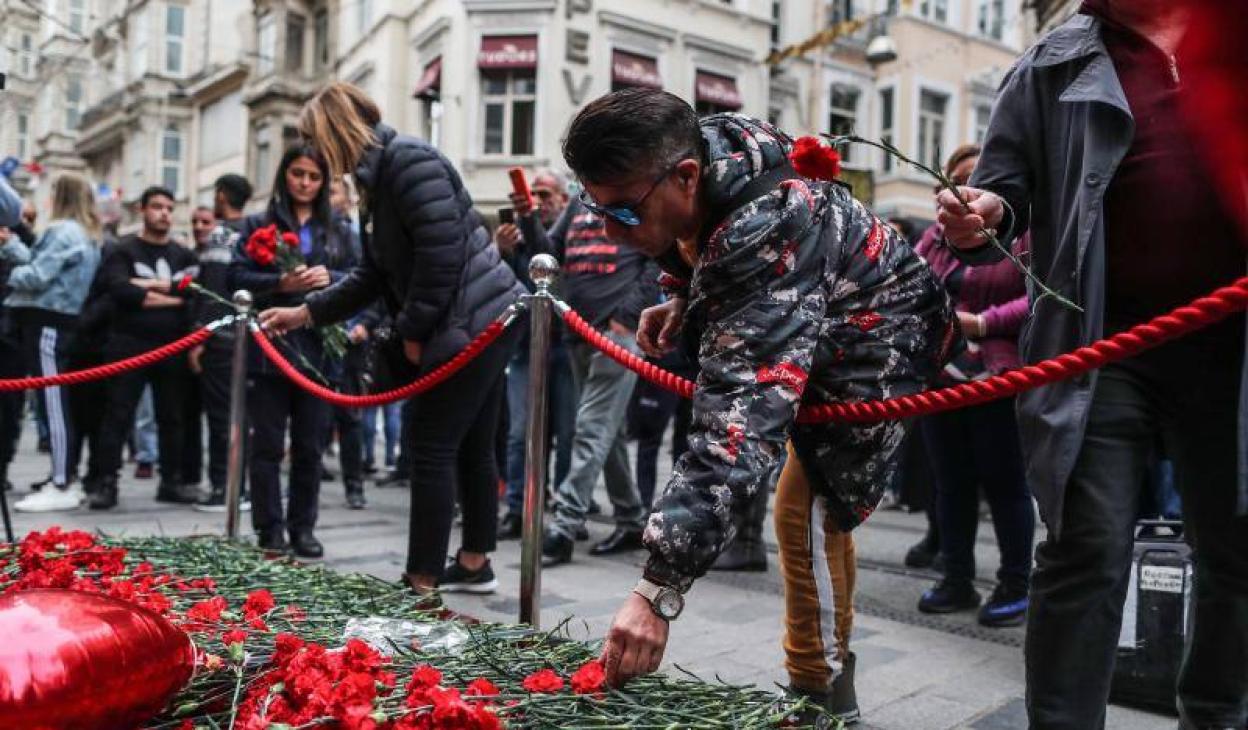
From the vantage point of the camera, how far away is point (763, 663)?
324cm

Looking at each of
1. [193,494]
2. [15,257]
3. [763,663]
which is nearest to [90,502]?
[193,494]

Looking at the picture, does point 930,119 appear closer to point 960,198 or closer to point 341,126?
point 341,126

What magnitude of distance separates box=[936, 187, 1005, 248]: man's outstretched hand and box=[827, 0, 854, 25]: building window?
956 inches

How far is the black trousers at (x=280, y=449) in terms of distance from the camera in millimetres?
4578

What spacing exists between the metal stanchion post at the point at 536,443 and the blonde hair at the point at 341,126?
2.83 ft

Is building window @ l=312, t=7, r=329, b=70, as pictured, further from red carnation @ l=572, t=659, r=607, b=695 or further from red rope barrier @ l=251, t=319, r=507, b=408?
red carnation @ l=572, t=659, r=607, b=695

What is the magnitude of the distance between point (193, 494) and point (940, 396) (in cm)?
574

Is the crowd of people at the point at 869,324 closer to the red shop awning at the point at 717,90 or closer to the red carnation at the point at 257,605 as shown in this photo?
the red carnation at the point at 257,605

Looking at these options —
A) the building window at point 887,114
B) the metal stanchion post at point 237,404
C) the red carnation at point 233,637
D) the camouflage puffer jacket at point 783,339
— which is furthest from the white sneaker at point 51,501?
the building window at point 887,114

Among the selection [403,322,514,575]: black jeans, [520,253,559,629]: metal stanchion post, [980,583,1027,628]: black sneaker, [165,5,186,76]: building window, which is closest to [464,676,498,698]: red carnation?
[520,253,559,629]: metal stanchion post

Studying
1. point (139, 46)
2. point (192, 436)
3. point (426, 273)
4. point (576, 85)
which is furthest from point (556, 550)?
point (139, 46)

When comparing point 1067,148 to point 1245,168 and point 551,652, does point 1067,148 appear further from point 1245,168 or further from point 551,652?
point 551,652

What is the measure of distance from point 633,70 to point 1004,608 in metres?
18.8

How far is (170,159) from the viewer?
1292 inches
